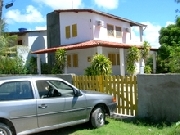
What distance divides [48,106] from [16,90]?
801 millimetres

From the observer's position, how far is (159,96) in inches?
289

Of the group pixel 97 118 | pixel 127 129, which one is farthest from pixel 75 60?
pixel 127 129

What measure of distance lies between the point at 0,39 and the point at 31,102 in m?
12.2

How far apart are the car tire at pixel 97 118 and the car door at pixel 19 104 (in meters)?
1.67

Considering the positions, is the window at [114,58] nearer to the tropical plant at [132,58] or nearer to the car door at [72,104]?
the tropical plant at [132,58]

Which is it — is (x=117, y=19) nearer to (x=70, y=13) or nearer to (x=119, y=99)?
(x=70, y=13)

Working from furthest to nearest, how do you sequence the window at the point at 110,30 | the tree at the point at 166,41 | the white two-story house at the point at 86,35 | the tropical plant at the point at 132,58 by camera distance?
1. the tree at the point at 166,41
2. the window at the point at 110,30
3. the white two-story house at the point at 86,35
4. the tropical plant at the point at 132,58

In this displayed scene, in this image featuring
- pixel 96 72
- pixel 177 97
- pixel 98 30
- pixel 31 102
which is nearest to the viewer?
pixel 31 102

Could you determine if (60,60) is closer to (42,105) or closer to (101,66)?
(101,66)

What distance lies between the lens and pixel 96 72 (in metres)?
17.9

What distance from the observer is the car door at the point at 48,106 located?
584 centimetres

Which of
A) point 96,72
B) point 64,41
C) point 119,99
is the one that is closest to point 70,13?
point 64,41

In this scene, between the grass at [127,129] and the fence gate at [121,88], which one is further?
the fence gate at [121,88]

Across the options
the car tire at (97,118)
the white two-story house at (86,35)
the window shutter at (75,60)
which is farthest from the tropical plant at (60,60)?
the car tire at (97,118)
